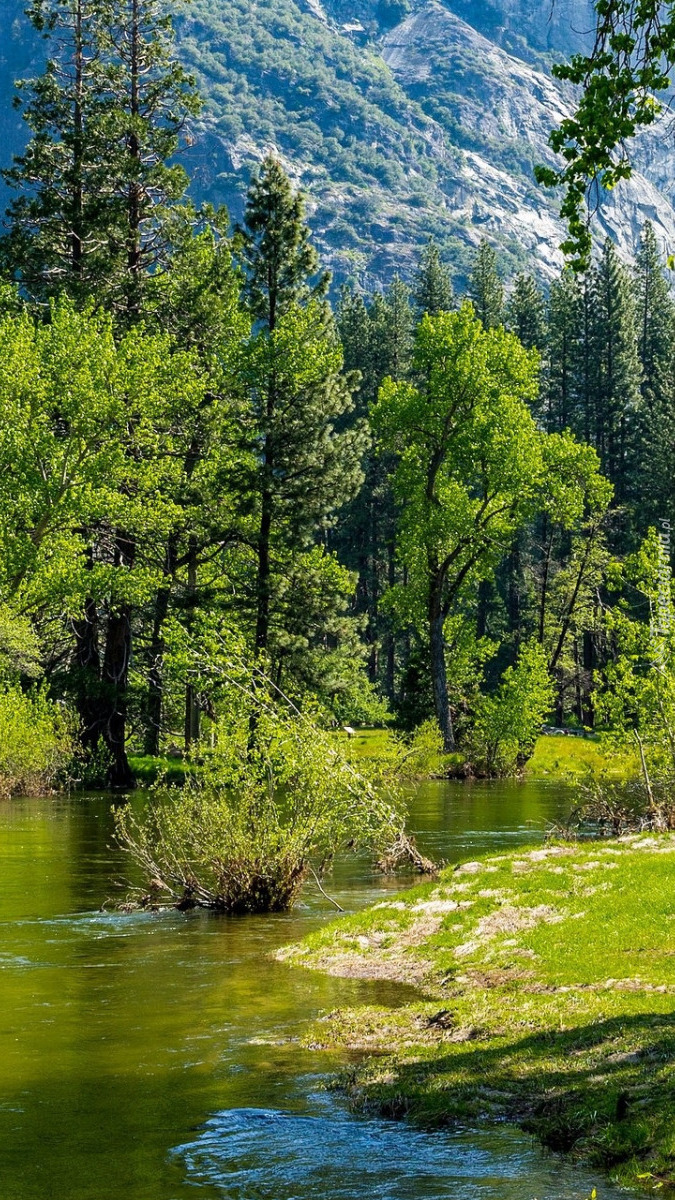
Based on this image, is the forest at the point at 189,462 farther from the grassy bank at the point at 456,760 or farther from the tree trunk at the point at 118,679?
the grassy bank at the point at 456,760

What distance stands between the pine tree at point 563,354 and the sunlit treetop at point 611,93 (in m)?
80.6

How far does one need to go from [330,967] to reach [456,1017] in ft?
11.5

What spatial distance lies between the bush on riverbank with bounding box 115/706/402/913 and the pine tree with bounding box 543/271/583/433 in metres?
72.6

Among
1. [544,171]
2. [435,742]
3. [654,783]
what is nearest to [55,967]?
[544,171]

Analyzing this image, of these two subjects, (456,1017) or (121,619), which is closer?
(456,1017)

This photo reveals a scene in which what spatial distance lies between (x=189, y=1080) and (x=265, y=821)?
23.6 ft

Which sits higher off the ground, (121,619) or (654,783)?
(121,619)

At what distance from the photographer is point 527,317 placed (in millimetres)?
90000

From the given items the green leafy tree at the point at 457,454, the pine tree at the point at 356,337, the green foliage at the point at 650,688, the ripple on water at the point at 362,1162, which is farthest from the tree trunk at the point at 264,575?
the pine tree at the point at 356,337

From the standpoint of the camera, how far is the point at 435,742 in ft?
156

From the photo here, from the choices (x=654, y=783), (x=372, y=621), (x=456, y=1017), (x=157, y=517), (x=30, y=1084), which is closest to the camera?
(x=30, y=1084)

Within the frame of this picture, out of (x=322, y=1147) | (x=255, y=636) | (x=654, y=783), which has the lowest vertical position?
(x=322, y=1147)

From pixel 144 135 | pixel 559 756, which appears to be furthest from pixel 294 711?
pixel 559 756

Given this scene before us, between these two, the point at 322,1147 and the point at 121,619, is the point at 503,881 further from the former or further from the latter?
the point at 121,619
